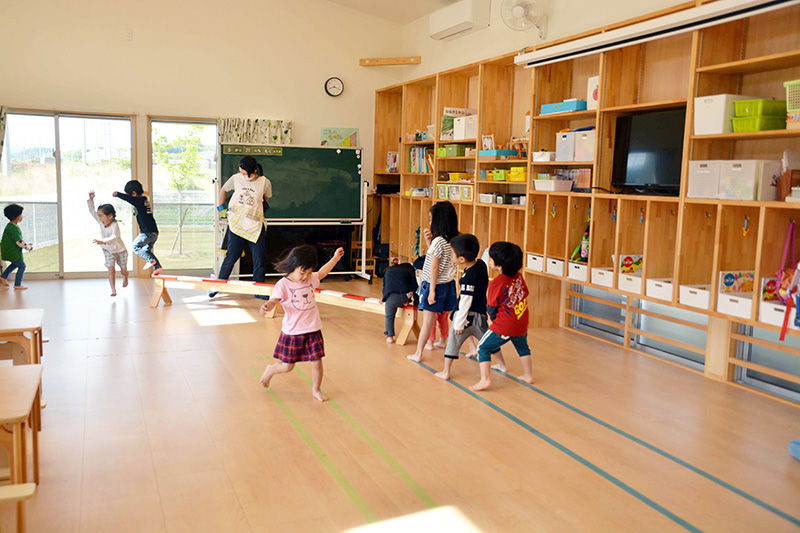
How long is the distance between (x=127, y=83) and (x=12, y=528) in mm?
7239

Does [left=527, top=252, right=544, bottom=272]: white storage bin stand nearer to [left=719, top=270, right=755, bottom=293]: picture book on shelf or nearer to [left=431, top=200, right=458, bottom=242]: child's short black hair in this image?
[left=431, top=200, right=458, bottom=242]: child's short black hair

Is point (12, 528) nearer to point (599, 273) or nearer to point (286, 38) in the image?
point (599, 273)

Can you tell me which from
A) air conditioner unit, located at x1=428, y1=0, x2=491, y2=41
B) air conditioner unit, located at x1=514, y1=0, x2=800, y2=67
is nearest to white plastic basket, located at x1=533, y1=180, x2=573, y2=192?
air conditioner unit, located at x1=514, y1=0, x2=800, y2=67

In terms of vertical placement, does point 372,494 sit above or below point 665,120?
below

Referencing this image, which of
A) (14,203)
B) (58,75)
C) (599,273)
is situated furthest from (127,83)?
(599,273)

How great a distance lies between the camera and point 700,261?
4.83 meters

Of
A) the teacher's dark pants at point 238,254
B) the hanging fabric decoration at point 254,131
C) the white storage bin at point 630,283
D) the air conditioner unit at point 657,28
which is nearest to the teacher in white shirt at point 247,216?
the teacher's dark pants at point 238,254

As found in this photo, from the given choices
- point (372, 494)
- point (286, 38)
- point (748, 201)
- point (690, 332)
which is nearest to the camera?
point (372, 494)

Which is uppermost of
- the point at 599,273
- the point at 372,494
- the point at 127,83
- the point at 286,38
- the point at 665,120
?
the point at 286,38

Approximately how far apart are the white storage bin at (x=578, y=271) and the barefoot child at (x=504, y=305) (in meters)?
1.41

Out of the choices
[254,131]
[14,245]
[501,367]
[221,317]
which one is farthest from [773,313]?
[14,245]

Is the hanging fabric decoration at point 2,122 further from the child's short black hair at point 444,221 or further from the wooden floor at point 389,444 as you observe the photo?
the child's short black hair at point 444,221

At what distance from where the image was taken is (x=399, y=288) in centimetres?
559

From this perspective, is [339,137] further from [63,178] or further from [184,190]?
[63,178]
